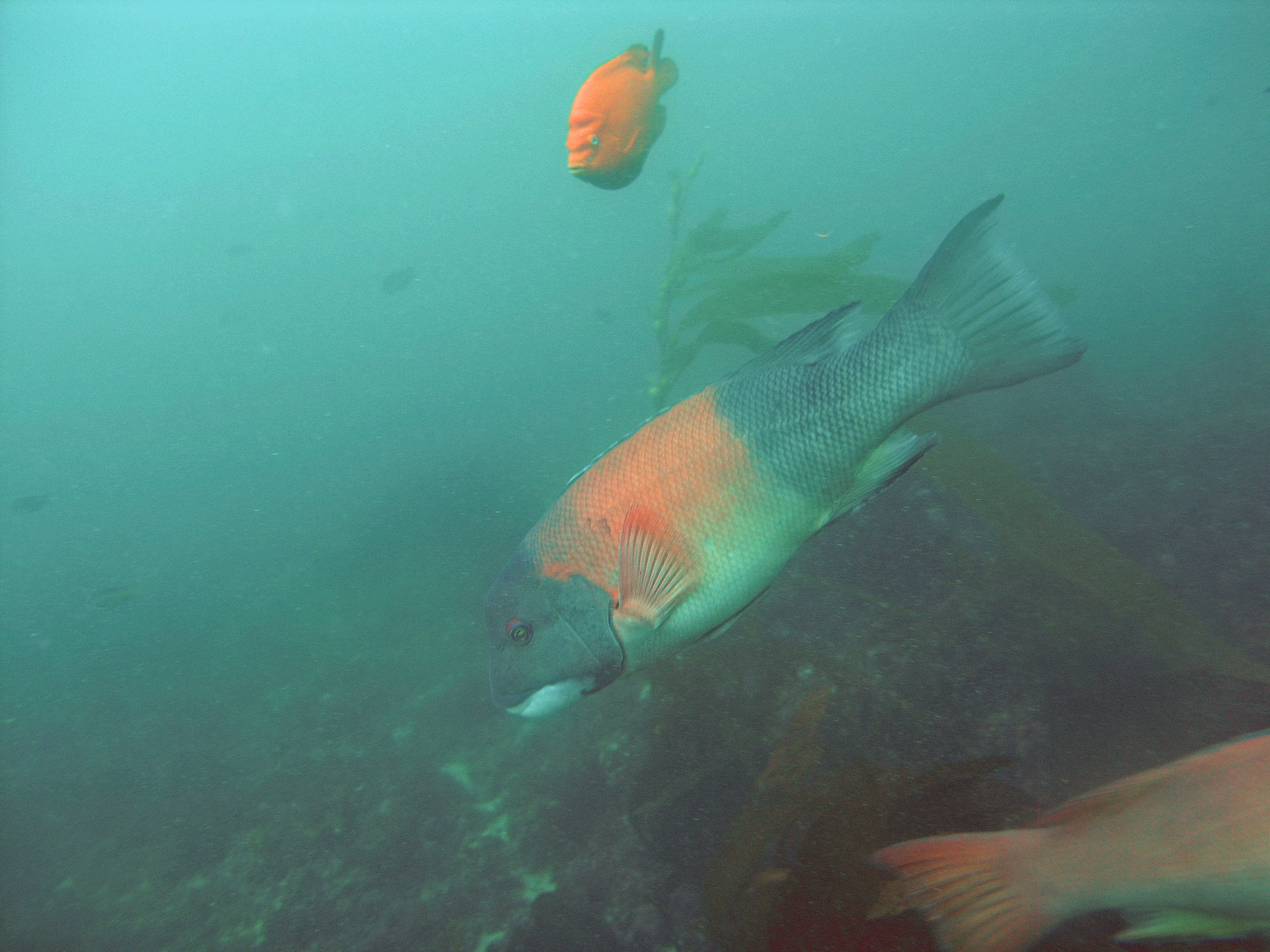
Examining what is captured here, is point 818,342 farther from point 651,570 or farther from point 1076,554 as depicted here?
point 1076,554

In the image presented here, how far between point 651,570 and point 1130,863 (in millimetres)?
1399

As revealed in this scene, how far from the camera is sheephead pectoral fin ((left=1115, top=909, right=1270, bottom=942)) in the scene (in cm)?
126

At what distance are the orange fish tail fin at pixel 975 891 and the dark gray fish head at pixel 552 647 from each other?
40.1 inches

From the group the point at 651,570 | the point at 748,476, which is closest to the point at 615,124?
the point at 748,476

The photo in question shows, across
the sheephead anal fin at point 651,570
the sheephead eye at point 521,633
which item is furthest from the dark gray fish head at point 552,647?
the sheephead anal fin at point 651,570

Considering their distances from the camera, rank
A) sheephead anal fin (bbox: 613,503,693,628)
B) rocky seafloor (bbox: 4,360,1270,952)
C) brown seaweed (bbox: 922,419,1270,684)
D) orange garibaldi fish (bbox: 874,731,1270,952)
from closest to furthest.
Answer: orange garibaldi fish (bbox: 874,731,1270,952) → sheephead anal fin (bbox: 613,503,693,628) → rocky seafloor (bbox: 4,360,1270,952) → brown seaweed (bbox: 922,419,1270,684)

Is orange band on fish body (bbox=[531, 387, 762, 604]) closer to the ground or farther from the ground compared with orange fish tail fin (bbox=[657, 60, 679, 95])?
closer to the ground

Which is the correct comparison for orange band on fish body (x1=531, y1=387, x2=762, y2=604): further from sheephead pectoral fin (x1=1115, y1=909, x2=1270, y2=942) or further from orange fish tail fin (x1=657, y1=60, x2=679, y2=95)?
orange fish tail fin (x1=657, y1=60, x2=679, y2=95)

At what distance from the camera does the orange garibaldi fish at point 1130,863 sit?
121cm

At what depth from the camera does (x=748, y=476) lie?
1758 mm

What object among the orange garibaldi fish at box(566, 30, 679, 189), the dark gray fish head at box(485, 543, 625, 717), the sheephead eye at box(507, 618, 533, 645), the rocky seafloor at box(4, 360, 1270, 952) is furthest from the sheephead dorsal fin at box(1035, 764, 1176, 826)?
the orange garibaldi fish at box(566, 30, 679, 189)

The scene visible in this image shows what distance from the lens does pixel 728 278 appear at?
633cm

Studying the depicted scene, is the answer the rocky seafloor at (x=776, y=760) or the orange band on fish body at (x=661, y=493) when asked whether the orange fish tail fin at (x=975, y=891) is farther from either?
the orange band on fish body at (x=661, y=493)

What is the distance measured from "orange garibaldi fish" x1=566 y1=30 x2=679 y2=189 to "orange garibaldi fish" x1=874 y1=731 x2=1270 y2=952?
421cm
